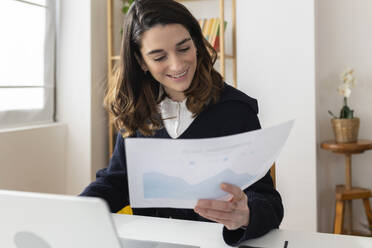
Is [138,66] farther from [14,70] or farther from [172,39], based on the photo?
[14,70]

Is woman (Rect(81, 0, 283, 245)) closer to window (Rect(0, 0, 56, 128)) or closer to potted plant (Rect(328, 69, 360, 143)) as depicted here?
window (Rect(0, 0, 56, 128))

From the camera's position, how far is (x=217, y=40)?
2863 mm

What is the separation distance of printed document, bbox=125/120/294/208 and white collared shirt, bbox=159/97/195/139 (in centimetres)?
55

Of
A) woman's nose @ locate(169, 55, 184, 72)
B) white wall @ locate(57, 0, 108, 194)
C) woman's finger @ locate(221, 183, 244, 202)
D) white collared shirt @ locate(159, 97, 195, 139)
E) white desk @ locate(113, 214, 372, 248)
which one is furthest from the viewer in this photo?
white wall @ locate(57, 0, 108, 194)

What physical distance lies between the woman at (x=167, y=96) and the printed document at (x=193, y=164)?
1.13ft

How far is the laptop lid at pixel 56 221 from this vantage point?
58 cm

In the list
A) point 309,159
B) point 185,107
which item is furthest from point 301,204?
point 185,107

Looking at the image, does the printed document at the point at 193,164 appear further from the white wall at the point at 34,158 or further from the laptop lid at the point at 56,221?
the white wall at the point at 34,158

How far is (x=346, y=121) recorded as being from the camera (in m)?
2.69

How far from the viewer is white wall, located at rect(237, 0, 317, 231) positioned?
2711 millimetres

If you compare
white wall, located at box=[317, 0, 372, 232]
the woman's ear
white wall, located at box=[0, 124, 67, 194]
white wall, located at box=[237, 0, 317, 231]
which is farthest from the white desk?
white wall, located at box=[317, 0, 372, 232]

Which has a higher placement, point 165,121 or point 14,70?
point 14,70

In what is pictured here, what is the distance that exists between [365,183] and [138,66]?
2296 mm

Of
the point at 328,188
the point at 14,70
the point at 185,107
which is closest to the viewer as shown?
the point at 185,107
